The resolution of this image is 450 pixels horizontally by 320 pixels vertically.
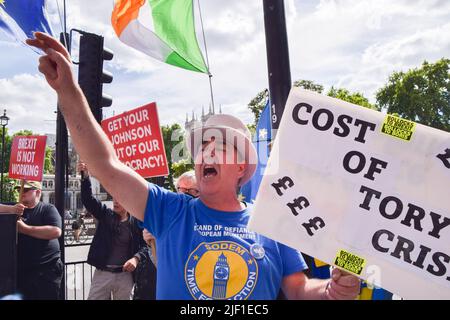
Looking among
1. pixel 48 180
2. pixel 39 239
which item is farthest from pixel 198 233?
pixel 48 180

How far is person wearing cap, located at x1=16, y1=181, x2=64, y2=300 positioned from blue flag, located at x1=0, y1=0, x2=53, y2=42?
191cm

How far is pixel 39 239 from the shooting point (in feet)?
14.6

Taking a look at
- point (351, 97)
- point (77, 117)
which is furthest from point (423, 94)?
point (77, 117)

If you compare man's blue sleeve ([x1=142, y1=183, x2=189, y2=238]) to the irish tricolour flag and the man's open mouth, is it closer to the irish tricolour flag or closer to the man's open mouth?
the man's open mouth

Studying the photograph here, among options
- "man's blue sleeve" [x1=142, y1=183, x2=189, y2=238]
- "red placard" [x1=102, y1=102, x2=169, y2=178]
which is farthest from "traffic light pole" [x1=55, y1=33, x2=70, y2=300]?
"man's blue sleeve" [x1=142, y1=183, x2=189, y2=238]

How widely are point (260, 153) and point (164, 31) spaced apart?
222 centimetres

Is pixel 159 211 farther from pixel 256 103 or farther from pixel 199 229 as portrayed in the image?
pixel 256 103

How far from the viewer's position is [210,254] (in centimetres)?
181

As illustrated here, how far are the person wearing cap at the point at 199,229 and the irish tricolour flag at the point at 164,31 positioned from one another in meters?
3.27

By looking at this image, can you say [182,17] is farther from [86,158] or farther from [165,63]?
[86,158]

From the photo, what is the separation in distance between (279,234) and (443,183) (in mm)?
Answer: 733

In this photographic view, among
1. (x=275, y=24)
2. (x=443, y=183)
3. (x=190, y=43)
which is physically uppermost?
(x=190, y=43)

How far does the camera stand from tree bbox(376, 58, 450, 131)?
34.2m

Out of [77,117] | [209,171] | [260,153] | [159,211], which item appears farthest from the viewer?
[260,153]
